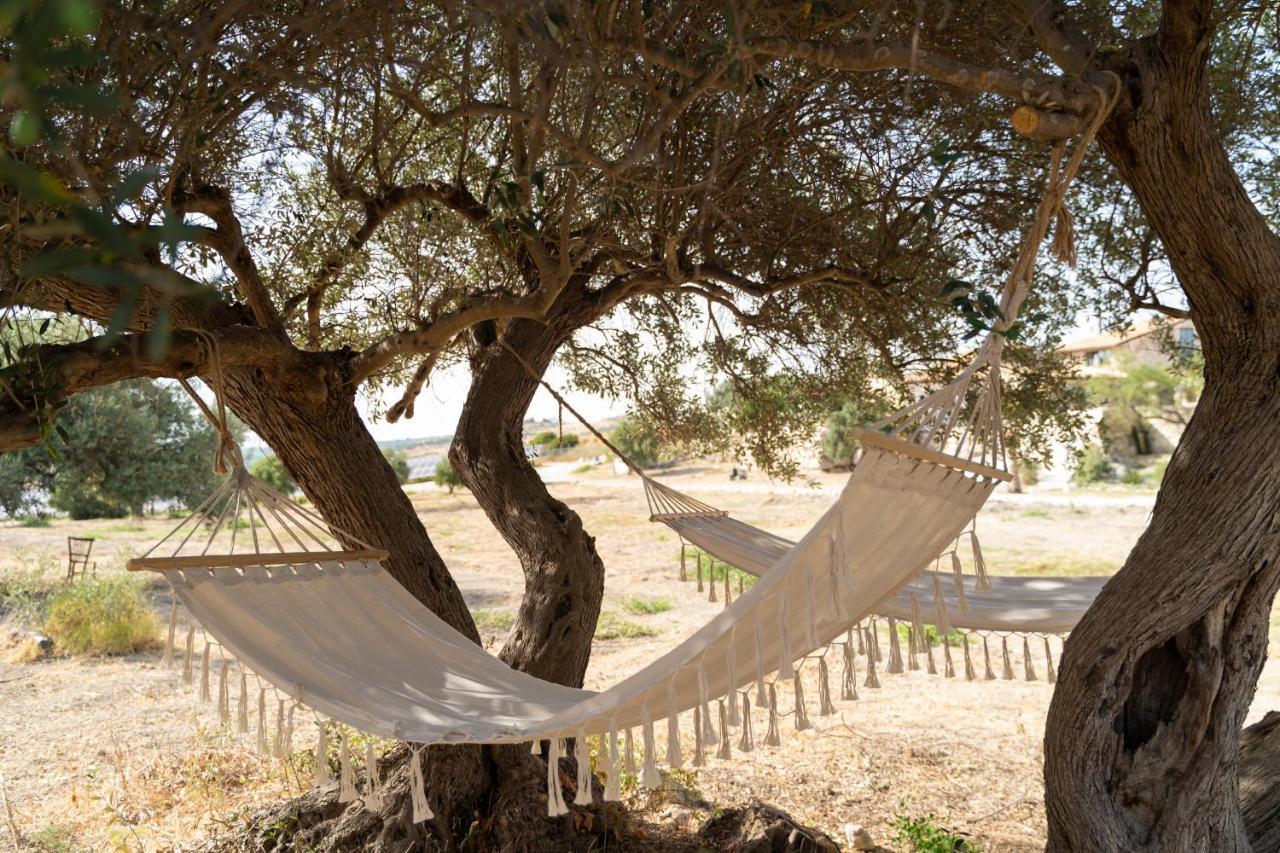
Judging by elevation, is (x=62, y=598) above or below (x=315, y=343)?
below

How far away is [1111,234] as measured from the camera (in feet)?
12.0

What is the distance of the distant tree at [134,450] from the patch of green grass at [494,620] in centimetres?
416

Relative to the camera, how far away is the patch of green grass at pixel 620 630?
6.44 metres

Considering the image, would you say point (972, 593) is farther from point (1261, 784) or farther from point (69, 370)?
point (69, 370)

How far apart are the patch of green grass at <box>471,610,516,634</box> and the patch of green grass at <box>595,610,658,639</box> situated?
0.58m

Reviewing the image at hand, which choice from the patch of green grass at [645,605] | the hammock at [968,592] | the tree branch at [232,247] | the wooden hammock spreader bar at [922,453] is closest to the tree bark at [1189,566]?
the wooden hammock spreader bar at [922,453]

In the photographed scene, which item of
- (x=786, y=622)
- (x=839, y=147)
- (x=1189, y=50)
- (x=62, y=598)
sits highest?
(x=839, y=147)

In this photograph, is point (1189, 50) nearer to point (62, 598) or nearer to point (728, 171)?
point (728, 171)

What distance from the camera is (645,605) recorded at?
7.38m

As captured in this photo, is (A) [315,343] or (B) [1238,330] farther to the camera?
(A) [315,343]

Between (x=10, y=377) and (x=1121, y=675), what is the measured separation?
6.81 feet

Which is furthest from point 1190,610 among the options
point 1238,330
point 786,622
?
point 786,622

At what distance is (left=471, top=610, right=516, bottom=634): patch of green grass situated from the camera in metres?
6.49

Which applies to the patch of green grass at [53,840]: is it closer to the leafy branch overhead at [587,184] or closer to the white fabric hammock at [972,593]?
the leafy branch overhead at [587,184]
